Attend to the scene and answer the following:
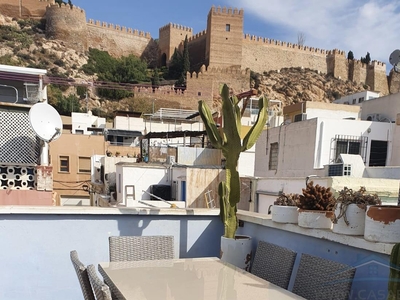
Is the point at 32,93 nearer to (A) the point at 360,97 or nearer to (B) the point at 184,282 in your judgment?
(B) the point at 184,282

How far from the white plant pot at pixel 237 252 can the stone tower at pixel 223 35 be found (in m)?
39.4

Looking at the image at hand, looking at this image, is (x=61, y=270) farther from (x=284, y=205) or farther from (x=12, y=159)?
(x=12, y=159)

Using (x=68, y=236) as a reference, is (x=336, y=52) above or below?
above

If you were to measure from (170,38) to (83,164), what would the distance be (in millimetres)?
30791

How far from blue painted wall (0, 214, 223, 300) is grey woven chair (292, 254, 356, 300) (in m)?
1.51

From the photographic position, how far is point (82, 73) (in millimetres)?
38062

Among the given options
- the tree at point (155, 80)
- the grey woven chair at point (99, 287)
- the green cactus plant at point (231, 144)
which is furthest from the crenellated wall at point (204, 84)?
the grey woven chair at point (99, 287)

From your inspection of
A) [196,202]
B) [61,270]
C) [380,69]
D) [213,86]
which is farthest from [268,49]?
[61,270]

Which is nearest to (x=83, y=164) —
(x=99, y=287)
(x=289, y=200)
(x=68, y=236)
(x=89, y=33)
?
(x=68, y=236)

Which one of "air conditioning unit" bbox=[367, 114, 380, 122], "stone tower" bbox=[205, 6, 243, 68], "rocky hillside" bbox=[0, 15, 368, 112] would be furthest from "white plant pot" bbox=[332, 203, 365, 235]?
"stone tower" bbox=[205, 6, 243, 68]

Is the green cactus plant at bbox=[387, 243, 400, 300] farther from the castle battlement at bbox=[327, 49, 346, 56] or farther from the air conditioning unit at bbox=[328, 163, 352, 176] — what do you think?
the castle battlement at bbox=[327, 49, 346, 56]

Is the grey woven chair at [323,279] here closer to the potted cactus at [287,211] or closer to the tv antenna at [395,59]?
the potted cactus at [287,211]

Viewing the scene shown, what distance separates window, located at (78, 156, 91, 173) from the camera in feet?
58.9

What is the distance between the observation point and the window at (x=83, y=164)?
17953 mm
